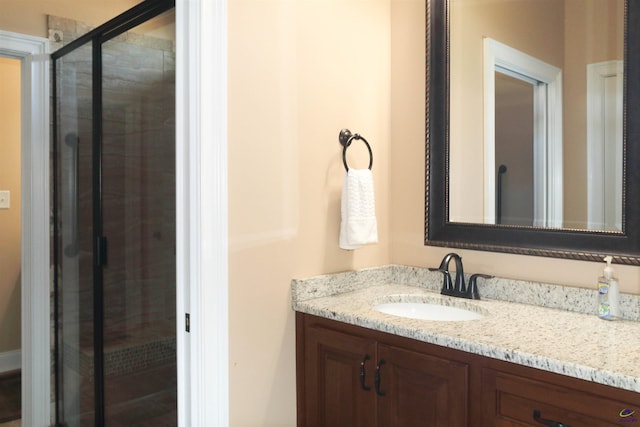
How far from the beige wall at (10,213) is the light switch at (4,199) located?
0.03 meters

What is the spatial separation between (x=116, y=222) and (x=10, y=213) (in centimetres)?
198

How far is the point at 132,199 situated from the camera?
7.07ft

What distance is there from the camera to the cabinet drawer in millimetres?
1083

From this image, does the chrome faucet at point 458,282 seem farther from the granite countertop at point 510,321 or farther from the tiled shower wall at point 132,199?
the tiled shower wall at point 132,199

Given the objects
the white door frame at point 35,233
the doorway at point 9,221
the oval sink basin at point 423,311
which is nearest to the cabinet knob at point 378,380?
the oval sink basin at point 423,311

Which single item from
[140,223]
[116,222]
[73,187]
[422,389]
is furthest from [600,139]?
[73,187]

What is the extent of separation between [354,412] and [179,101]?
1.13 meters

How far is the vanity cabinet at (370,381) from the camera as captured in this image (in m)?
1.38

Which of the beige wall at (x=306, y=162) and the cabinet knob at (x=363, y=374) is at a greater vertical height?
the beige wall at (x=306, y=162)

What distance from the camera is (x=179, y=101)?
5.15 ft

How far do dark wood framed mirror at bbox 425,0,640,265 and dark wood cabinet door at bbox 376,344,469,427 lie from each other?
1.95 ft

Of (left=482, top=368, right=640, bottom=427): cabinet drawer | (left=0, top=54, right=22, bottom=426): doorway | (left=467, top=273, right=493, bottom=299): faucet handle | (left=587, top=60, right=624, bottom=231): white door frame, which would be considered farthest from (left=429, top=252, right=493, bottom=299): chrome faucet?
(left=0, top=54, right=22, bottom=426): doorway

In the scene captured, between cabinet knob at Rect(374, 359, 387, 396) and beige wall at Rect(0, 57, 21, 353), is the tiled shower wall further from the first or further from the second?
beige wall at Rect(0, 57, 21, 353)

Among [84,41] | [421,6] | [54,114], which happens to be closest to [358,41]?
[421,6]
